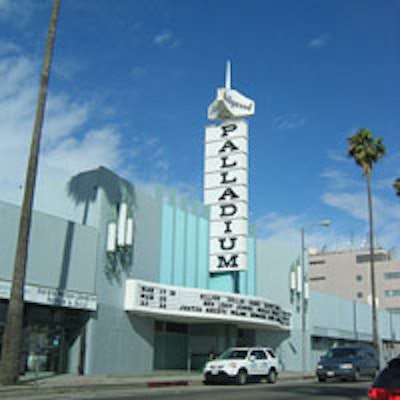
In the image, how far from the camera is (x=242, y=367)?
25281mm

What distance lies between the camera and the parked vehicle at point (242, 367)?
2505cm

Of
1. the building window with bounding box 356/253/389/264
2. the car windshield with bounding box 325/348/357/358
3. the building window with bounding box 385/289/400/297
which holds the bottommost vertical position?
the car windshield with bounding box 325/348/357/358

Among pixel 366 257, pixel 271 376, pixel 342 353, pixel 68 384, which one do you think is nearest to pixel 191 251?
pixel 271 376

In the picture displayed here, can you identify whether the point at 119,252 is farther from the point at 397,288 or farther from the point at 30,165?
the point at 397,288

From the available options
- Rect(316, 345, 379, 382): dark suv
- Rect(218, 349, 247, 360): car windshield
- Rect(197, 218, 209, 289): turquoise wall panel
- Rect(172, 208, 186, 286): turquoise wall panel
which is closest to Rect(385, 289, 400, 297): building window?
Rect(197, 218, 209, 289): turquoise wall panel

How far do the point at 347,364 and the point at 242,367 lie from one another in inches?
208

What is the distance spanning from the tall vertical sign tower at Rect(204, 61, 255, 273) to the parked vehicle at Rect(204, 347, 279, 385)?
6928 millimetres

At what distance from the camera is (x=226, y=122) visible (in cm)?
3612

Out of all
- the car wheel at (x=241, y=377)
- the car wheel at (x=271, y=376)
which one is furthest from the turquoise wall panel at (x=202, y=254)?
the car wheel at (x=241, y=377)

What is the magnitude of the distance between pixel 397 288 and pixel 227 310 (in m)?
67.7

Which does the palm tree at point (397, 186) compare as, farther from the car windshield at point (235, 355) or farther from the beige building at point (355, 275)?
the beige building at point (355, 275)

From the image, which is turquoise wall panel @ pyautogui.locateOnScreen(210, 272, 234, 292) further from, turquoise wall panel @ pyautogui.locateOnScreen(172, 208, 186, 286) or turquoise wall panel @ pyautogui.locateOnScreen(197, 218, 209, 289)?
turquoise wall panel @ pyautogui.locateOnScreen(172, 208, 186, 286)

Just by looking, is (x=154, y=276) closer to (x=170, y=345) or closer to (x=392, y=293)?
(x=170, y=345)

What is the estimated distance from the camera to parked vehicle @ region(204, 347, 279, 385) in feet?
82.2
